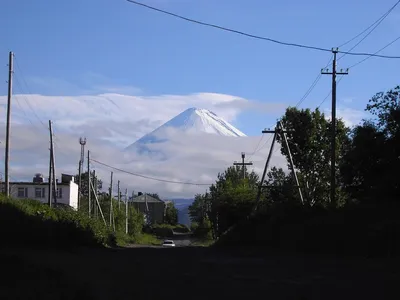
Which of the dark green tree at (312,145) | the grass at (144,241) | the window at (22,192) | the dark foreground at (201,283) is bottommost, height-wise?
the grass at (144,241)

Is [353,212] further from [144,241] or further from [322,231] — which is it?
[144,241]

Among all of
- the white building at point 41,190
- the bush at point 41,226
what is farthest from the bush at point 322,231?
the white building at point 41,190

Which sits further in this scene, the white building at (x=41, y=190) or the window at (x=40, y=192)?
Answer: the window at (x=40, y=192)

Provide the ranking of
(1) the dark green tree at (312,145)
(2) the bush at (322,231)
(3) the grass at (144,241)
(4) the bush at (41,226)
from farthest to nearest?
(3) the grass at (144,241) → (1) the dark green tree at (312,145) → (4) the bush at (41,226) → (2) the bush at (322,231)

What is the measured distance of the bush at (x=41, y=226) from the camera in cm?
3133

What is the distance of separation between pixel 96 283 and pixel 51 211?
84.4 ft

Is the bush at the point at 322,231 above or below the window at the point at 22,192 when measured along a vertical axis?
below

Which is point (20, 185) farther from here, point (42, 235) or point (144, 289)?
point (144, 289)

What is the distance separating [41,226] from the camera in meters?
34.9

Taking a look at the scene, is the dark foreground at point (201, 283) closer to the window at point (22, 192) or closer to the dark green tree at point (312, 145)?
the dark green tree at point (312, 145)

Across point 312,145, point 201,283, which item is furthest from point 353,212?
point 312,145

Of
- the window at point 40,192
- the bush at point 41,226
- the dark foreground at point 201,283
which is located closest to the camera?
the dark foreground at point 201,283

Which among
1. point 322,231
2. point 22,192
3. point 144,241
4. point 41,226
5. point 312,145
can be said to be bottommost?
point 144,241

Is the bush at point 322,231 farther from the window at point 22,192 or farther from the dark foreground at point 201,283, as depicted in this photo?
the window at point 22,192
